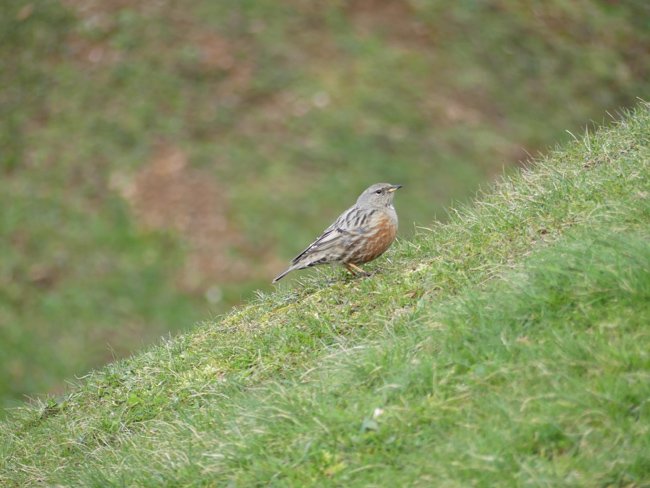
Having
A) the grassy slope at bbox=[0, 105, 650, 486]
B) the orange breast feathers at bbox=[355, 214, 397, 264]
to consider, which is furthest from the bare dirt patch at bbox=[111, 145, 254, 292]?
the grassy slope at bbox=[0, 105, 650, 486]

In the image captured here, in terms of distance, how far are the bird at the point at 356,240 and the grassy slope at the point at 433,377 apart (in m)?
0.35

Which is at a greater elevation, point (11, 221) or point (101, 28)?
point (101, 28)

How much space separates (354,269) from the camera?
963 cm

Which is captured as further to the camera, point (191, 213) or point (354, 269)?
point (191, 213)

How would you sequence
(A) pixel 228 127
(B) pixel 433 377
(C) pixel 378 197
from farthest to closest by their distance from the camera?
(A) pixel 228 127 < (C) pixel 378 197 < (B) pixel 433 377

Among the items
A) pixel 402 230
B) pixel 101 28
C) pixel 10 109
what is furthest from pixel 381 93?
pixel 10 109

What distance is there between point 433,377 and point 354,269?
3.55 m

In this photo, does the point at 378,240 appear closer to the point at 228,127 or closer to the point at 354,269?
the point at 354,269

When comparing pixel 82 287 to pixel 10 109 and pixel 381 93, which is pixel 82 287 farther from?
pixel 381 93

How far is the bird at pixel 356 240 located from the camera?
9500 mm

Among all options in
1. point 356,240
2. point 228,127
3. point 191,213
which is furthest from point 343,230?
point 228,127

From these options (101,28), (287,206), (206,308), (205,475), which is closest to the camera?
(205,475)

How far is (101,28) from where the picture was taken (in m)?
20.2

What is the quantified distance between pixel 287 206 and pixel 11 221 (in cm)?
497
